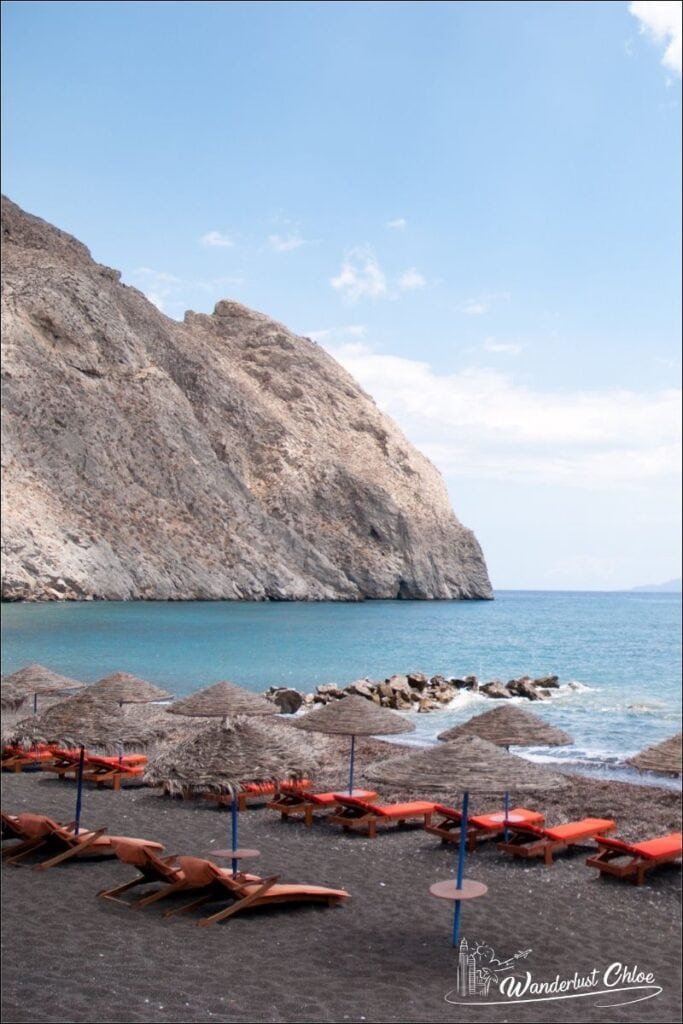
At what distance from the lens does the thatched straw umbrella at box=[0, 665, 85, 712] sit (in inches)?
670

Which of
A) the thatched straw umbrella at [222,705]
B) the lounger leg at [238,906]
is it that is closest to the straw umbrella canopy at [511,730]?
the thatched straw umbrella at [222,705]

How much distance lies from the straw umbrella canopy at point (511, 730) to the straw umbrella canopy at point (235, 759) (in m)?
2.22

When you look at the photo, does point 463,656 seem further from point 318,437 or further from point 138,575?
point 318,437

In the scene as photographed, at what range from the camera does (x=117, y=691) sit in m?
14.7

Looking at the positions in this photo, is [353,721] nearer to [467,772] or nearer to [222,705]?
[222,705]

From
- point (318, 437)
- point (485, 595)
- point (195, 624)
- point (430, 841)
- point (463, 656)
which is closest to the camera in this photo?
point (430, 841)

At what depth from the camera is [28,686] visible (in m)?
17.1

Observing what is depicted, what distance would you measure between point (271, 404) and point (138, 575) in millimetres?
33634

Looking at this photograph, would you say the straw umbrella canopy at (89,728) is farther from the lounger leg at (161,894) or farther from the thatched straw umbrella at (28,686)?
the thatched straw umbrella at (28,686)

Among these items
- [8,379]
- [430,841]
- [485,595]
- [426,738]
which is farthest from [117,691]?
[485,595]

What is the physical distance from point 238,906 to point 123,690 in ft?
22.4

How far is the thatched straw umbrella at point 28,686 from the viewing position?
17016 mm

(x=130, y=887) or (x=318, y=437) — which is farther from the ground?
(x=318, y=437)

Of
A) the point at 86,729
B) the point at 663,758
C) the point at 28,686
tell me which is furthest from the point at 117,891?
the point at 28,686
